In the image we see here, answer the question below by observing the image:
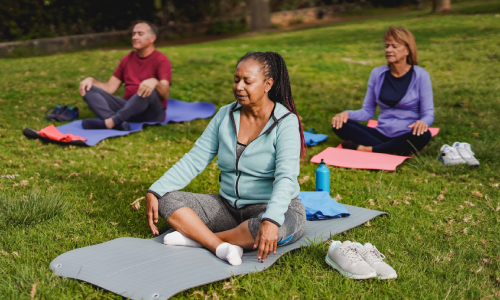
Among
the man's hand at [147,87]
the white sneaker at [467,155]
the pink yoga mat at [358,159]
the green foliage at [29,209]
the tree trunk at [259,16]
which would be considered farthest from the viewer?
the tree trunk at [259,16]

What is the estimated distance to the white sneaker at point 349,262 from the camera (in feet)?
9.66

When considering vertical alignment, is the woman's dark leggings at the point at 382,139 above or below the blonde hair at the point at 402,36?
below

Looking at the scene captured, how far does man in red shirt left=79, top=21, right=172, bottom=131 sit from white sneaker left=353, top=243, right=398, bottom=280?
485 cm

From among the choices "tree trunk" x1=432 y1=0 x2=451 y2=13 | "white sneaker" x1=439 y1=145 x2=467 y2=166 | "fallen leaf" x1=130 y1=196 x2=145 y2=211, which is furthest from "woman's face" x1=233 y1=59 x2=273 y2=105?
"tree trunk" x1=432 y1=0 x2=451 y2=13

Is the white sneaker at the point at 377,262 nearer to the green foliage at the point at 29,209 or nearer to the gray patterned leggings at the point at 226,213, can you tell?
the gray patterned leggings at the point at 226,213

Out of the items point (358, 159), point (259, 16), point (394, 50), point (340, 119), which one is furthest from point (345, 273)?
point (259, 16)

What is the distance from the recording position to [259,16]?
22.6m

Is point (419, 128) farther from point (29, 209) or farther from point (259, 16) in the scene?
point (259, 16)

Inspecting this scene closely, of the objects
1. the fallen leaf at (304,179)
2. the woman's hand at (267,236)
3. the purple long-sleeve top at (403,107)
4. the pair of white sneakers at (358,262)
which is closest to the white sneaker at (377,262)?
the pair of white sneakers at (358,262)

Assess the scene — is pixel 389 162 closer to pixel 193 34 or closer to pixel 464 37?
pixel 464 37

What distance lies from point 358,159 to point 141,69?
12.3 feet

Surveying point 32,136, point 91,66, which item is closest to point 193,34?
point 91,66

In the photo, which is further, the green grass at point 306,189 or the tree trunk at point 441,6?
the tree trunk at point 441,6

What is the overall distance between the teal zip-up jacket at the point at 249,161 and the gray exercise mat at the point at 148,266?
402 mm
